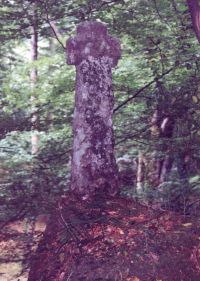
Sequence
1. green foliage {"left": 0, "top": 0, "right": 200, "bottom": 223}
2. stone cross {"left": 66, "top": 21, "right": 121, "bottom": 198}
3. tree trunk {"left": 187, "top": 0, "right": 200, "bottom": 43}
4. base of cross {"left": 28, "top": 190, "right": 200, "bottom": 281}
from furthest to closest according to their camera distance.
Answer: green foliage {"left": 0, "top": 0, "right": 200, "bottom": 223}
stone cross {"left": 66, "top": 21, "right": 121, "bottom": 198}
tree trunk {"left": 187, "top": 0, "right": 200, "bottom": 43}
base of cross {"left": 28, "top": 190, "right": 200, "bottom": 281}

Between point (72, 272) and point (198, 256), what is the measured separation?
4.30 ft

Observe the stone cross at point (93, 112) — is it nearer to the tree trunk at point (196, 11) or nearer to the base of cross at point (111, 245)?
the base of cross at point (111, 245)

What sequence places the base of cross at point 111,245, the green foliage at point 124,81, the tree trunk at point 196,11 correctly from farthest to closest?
the green foliage at point 124,81
the tree trunk at point 196,11
the base of cross at point 111,245

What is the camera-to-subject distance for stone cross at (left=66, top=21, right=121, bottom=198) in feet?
13.9

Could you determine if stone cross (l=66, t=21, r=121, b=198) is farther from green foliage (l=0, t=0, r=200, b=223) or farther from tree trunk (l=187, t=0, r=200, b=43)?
tree trunk (l=187, t=0, r=200, b=43)

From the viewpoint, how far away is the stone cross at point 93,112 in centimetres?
424

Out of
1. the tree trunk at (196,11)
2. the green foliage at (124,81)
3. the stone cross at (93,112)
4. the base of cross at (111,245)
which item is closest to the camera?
the base of cross at (111,245)

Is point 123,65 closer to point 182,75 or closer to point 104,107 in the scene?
point 182,75

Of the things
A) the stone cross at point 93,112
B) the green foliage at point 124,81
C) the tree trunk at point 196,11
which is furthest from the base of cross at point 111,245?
the tree trunk at point 196,11

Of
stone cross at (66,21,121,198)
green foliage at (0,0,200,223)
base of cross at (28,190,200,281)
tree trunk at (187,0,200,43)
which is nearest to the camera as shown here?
base of cross at (28,190,200,281)

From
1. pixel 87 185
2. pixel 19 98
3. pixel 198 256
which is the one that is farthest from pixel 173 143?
pixel 19 98

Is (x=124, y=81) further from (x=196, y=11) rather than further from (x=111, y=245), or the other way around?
(x=111, y=245)

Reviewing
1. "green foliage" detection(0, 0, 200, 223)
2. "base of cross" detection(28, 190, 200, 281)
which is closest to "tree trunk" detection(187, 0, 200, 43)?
"green foliage" detection(0, 0, 200, 223)

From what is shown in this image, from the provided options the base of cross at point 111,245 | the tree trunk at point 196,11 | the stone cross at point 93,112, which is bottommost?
the base of cross at point 111,245
